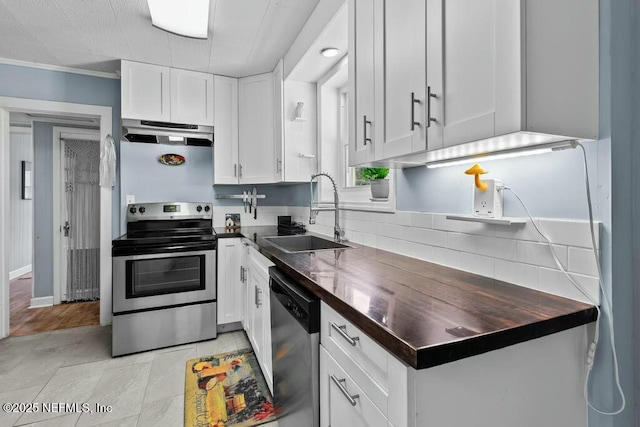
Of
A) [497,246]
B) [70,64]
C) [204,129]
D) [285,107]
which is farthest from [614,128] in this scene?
[70,64]

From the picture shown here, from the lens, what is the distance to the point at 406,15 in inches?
44.4

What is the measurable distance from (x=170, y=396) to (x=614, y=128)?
2.46 meters

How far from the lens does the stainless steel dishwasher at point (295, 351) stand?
1130mm

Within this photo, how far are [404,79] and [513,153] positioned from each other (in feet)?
1.47

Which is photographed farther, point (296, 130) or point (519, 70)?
point (296, 130)

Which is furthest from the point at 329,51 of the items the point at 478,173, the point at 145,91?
the point at 145,91

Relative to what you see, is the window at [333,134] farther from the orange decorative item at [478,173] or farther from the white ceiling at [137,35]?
the orange decorative item at [478,173]

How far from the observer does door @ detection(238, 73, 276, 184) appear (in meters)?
3.06

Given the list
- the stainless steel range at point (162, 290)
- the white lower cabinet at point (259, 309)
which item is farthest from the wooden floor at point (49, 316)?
the white lower cabinet at point (259, 309)

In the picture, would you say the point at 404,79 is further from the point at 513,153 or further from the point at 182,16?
the point at 182,16

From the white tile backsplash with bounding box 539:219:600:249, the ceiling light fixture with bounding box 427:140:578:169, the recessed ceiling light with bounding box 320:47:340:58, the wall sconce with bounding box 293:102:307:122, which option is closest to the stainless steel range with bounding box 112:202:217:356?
the wall sconce with bounding box 293:102:307:122

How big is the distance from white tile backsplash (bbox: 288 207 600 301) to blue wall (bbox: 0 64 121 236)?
284 centimetres

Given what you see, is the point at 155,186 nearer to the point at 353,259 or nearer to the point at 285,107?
the point at 285,107

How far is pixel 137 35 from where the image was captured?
2.38 meters
